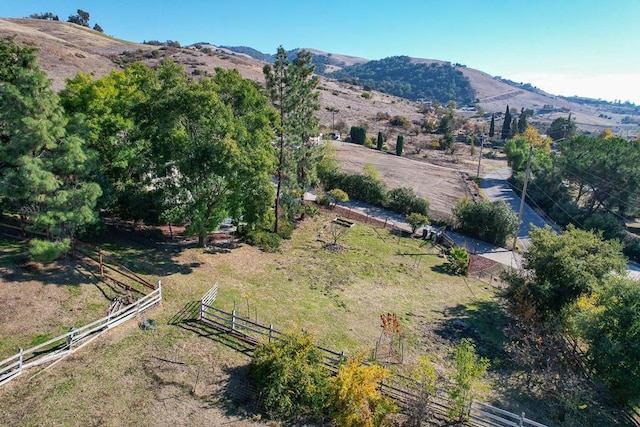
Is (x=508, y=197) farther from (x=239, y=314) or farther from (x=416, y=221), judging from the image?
(x=239, y=314)

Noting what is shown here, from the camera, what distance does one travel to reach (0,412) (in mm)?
12320

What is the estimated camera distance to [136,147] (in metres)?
24.2

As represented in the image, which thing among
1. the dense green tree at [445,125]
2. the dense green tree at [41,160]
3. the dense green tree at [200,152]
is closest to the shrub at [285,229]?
the dense green tree at [200,152]

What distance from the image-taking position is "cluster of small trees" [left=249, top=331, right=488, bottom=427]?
12.9 meters

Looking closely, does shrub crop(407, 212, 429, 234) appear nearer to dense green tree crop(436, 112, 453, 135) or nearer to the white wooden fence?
A: the white wooden fence

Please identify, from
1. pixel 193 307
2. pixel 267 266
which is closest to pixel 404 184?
pixel 267 266

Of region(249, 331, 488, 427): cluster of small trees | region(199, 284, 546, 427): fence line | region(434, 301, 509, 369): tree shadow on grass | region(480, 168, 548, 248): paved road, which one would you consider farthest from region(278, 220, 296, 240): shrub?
region(480, 168, 548, 248): paved road

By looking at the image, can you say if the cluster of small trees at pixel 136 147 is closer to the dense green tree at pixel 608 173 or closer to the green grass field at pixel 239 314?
the green grass field at pixel 239 314

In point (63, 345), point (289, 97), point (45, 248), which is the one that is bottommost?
point (63, 345)

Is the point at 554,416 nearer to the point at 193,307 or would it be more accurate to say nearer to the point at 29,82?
the point at 193,307

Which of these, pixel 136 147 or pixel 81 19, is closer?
pixel 136 147

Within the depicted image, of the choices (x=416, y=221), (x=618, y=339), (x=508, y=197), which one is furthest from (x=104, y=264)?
(x=508, y=197)

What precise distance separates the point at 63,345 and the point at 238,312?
23.7 ft

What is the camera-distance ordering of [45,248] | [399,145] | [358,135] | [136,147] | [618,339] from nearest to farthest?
[618,339] < [45,248] < [136,147] < [399,145] < [358,135]
